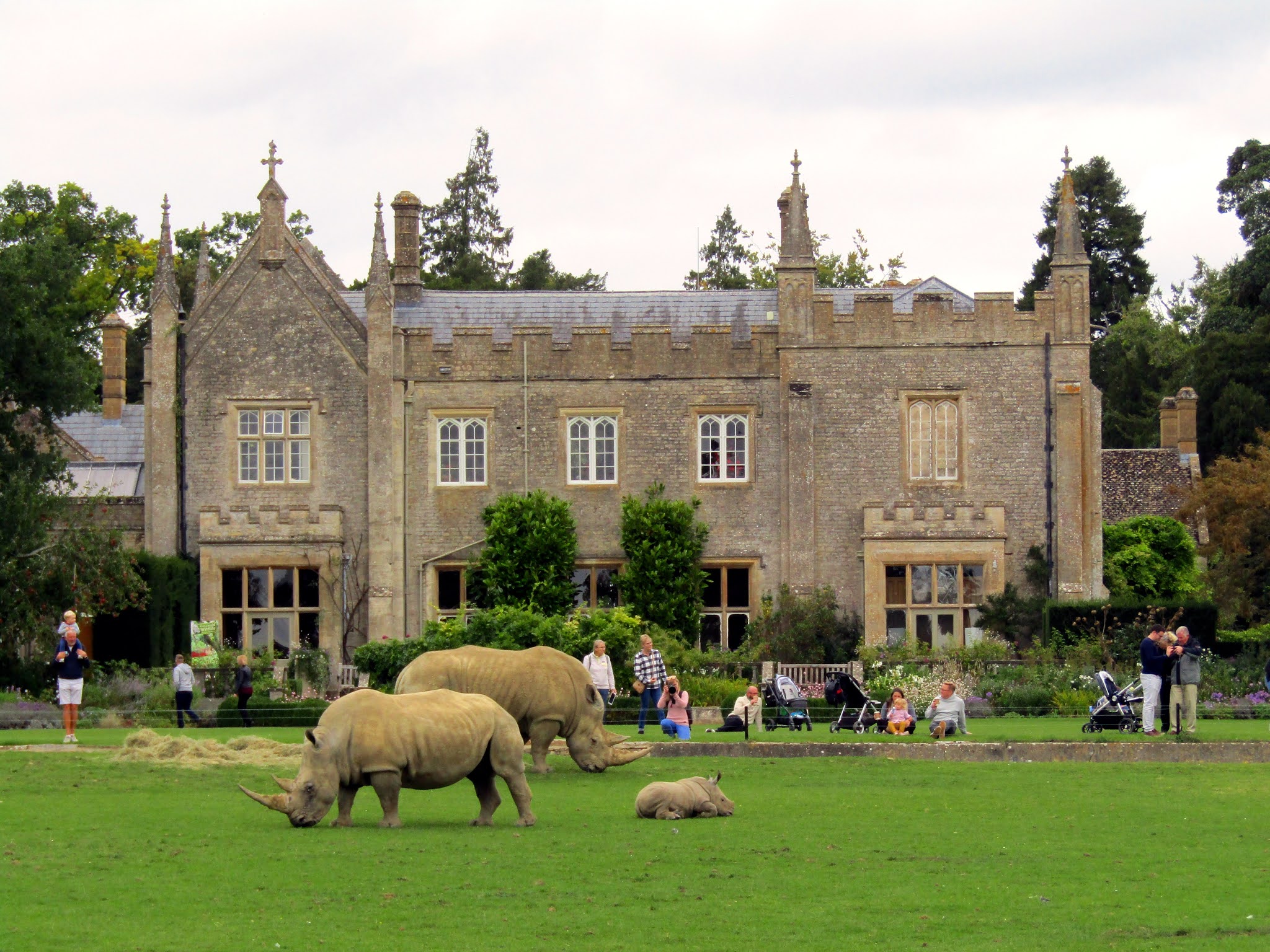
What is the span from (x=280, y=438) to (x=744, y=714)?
654 inches

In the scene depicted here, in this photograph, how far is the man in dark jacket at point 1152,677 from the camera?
25391 millimetres

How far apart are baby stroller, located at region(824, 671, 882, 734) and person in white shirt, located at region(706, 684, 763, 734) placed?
110cm

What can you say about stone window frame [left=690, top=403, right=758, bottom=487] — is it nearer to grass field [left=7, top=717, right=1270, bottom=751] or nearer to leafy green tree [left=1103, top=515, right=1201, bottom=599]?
leafy green tree [left=1103, top=515, right=1201, bottom=599]

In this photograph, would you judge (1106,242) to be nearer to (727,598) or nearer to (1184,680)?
(727,598)

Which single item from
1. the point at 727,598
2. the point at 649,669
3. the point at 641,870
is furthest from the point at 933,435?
the point at 641,870

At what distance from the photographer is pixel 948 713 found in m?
25.5

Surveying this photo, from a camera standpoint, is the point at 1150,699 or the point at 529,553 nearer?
the point at 1150,699

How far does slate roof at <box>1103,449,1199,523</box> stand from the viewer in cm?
5275

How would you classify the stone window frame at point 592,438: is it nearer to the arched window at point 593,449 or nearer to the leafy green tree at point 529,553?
the arched window at point 593,449

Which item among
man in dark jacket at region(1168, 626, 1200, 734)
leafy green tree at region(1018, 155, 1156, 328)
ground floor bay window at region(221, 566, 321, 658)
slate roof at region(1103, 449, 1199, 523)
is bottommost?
man in dark jacket at region(1168, 626, 1200, 734)

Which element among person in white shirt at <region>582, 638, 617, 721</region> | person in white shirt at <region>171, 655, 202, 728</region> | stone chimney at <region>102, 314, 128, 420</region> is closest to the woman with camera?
person in white shirt at <region>582, 638, 617, 721</region>

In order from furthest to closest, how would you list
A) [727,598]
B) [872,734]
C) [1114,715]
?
[727,598] → [872,734] → [1114,715]

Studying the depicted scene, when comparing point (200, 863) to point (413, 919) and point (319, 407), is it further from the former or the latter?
point (319, 407)

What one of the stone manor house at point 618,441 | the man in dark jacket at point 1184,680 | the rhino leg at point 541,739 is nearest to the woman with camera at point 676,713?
the rhino leg at point 541,739
